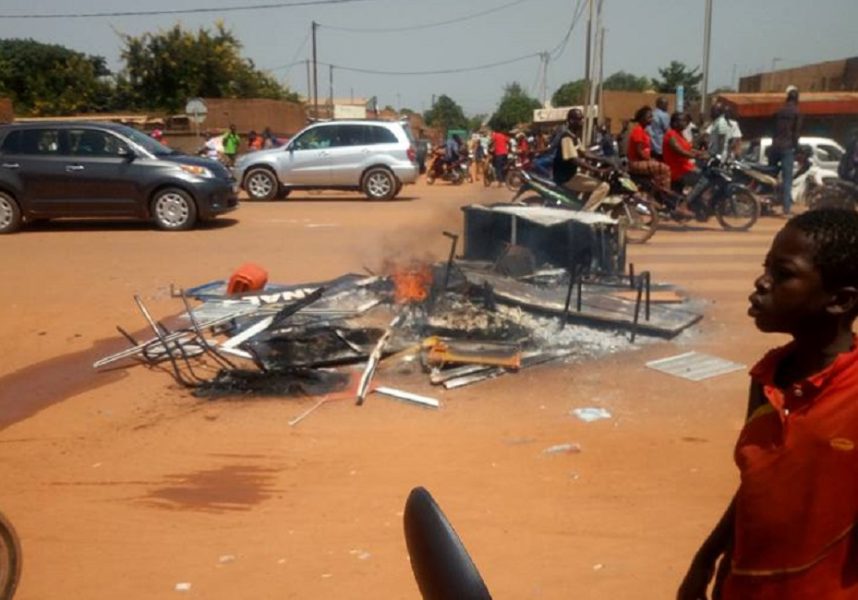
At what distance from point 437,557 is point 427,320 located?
5453mm

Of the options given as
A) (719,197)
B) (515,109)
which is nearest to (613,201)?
(719,197)

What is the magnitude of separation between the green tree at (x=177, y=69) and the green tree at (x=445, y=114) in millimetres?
47378

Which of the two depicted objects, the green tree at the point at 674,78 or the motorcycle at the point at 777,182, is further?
the green tree at the point at 674,78

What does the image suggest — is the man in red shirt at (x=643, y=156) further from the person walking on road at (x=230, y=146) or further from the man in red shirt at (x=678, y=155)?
the person walking on road at (x=230, y=146)

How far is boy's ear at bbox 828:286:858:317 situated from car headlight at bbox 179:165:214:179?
12.8m

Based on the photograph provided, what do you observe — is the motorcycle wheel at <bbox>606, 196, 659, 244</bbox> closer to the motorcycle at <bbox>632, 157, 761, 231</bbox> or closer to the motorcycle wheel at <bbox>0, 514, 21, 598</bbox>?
the motorcycle at <bbox>632, 157, 761, 231</bbox>

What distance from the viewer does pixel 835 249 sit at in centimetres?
181

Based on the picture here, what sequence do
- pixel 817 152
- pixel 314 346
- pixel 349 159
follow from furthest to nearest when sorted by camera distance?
pixel 349 159, pixel 817 152, pixel 314 346

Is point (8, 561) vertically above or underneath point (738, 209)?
underneath

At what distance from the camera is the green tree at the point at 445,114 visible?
89.9m

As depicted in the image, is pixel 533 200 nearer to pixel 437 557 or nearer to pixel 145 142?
pixel 145 142

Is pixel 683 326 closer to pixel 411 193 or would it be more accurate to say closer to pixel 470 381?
pixel 470 381

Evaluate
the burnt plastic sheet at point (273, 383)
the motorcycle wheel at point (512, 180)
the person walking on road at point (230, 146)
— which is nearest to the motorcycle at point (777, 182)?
the motorcycle wheel at point (512, 180)

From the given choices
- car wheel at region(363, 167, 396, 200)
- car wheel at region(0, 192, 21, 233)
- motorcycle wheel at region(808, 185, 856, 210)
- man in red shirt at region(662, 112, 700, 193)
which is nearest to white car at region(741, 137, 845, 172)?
motorcycle wheel at region(808, 185, 856, 210)
